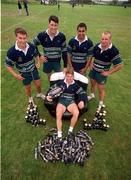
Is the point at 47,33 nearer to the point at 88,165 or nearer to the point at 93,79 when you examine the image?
the point at 93,79

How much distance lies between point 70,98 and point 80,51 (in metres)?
1.50

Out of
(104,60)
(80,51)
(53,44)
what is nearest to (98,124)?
(104,60)

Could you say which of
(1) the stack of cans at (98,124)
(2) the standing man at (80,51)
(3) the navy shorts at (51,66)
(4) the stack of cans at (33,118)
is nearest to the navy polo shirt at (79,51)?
(2) the standing man at (80,51)

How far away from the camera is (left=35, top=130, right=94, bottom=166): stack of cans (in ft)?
19.2

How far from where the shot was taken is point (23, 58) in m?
7.02

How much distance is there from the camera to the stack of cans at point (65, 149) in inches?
230

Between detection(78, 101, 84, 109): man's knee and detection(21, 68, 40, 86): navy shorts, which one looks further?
detection(21, 68, 40, 86): navy shorts

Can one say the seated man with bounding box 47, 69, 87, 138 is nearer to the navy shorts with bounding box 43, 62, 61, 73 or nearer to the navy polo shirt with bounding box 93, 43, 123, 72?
the navy polo shirt with bounding box 93, 43, 123, 72

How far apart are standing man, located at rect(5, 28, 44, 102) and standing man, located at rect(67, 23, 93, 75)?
1014 mm

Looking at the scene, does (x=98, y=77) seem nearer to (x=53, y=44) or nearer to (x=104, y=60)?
(x=104, y=60)

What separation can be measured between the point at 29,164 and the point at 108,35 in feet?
11.9

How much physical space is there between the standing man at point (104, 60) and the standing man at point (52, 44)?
0.97 m

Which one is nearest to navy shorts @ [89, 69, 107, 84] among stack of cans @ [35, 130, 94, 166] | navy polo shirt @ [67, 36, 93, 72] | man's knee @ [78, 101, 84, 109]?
navy polo shirt @ [67, 36, 93, 72]

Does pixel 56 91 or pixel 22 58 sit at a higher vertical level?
pixel 22 58
